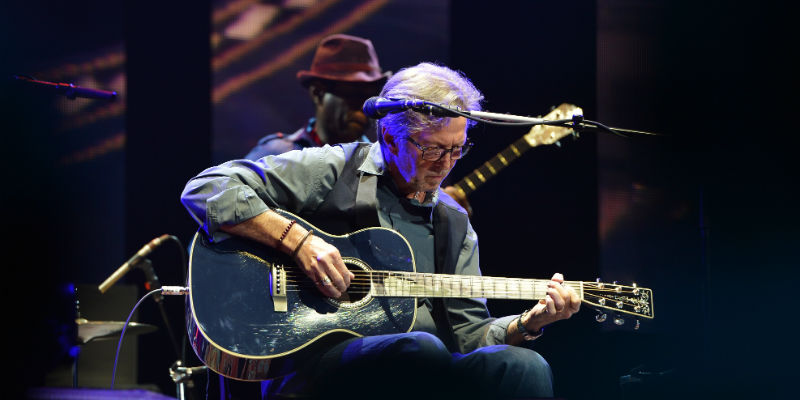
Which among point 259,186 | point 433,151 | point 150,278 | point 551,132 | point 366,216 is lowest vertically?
point 150,278

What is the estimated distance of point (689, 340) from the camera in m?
4.06

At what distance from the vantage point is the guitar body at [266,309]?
7.11 feet

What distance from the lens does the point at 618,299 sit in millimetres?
2828

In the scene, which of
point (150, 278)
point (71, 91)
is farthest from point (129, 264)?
point (71, 91)

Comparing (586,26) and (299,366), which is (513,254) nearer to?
(586,26)

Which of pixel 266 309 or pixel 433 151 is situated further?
pixel 433 151

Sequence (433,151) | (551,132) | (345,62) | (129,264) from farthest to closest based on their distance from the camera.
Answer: (345,62) < (551,132) < (129,264) < (433,151)

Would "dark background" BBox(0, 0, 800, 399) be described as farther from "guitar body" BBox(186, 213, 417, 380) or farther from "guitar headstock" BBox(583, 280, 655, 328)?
"guitar body" BBox(186, 213, 417, 380)

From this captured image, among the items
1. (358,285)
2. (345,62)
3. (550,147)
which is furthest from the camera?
(550,147)

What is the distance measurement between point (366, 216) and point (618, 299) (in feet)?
3.63

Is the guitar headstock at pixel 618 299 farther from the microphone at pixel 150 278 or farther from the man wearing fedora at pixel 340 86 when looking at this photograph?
the microphone at pixel 150 278

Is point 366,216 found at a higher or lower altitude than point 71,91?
lower

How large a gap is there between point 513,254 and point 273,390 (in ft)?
8.56

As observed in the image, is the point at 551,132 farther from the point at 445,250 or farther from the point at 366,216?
the point at 366,216
